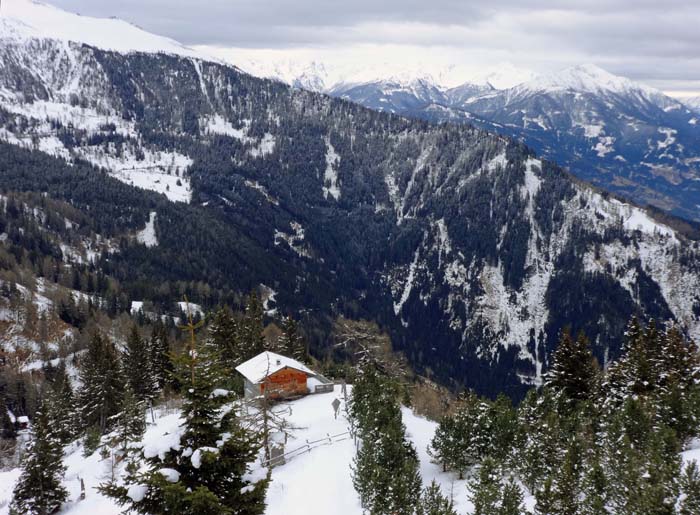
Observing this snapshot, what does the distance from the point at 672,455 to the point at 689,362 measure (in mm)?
25621

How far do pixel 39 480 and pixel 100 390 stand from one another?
29.7m

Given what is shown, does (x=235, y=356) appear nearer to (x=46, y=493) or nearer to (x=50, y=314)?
(x=46, y=493)

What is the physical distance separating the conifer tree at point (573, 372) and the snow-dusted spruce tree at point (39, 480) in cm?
4946

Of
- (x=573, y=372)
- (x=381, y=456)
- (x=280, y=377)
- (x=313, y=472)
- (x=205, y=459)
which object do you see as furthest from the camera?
(x=280, y=377)

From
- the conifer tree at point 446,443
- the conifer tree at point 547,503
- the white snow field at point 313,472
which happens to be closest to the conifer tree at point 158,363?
the white snow field at point 313,472

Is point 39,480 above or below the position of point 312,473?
below

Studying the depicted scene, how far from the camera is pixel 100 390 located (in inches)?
2938

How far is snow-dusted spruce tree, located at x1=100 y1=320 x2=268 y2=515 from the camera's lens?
16.0 metres

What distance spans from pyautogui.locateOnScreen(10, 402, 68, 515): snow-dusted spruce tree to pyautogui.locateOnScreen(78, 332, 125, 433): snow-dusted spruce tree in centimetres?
2577

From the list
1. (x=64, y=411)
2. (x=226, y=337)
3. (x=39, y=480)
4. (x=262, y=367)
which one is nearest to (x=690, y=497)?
(x=39, y=480)

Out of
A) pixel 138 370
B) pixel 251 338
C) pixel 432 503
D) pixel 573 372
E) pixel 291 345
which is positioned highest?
pixel 432 503

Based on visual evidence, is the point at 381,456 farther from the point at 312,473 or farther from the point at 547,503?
the point at 547,503

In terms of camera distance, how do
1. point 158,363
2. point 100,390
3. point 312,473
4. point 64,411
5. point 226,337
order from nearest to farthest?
point 312,473 → point 64,411 → point 100,390 → point 158,363 → point 226,337

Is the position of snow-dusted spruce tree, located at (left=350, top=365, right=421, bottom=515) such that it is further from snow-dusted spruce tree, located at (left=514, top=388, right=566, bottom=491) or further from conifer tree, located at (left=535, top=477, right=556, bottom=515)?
snow-dusted spruce tree, located at (left=514, top=388, right=566, bottom=491)
